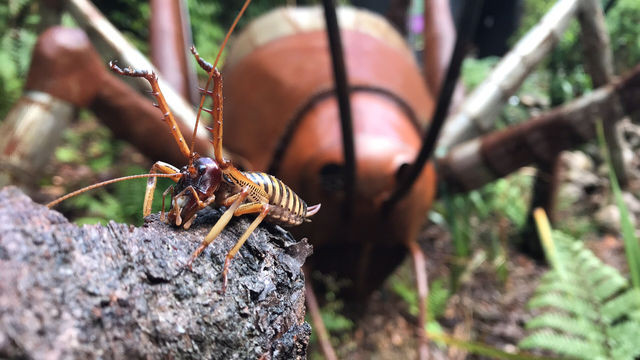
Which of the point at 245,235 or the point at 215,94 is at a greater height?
the point at 215,94

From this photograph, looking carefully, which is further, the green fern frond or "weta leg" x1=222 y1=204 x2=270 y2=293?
the green fern frond

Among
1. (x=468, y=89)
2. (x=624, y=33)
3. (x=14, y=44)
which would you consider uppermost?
(x=624, y=33)

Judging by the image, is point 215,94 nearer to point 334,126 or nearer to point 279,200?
point 279,200

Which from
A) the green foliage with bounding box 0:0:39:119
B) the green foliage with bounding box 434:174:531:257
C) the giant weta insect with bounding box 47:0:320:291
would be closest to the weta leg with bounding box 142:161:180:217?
the giant weta insect with bounding box 47:0:320:291

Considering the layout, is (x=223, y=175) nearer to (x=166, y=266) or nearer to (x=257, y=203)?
(x=257, y=203)

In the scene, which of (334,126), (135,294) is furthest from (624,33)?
(135,294)

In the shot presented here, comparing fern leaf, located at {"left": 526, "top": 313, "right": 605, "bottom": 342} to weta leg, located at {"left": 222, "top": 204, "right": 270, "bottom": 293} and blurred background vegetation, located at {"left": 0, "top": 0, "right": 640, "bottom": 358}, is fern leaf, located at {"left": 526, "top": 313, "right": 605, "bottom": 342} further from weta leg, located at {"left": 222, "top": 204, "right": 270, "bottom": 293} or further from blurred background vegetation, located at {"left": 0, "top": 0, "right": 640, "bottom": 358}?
weta leg, located at {"left": 222, "top": 204, "right": 270, "bottom": 293}

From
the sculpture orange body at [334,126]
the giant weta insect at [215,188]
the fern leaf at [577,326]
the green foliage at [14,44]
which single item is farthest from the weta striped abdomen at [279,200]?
the green foliage at [14,44]
